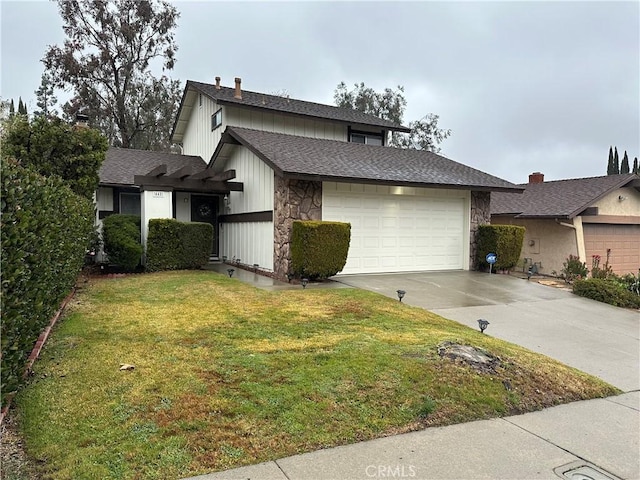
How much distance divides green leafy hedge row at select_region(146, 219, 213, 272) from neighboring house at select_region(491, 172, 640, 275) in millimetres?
11502

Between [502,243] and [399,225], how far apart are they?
3233 millimetres

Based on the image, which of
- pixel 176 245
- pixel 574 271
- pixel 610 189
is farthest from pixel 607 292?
pixel 176 245

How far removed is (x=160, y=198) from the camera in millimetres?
12328

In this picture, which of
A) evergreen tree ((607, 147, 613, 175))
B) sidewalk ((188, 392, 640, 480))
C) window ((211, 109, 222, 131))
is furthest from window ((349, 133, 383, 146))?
evergreen tree ((607, 147, 613, 175))

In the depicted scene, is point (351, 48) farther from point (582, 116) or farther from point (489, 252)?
point (582, 116)

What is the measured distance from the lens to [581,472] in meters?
3.01

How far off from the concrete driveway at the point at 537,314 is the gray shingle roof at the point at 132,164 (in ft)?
27.9

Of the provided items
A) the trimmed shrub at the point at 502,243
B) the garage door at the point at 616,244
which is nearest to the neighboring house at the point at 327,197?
the trimmed shrub at the point at 502,243

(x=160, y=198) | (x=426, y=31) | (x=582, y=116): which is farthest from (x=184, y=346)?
(x=582, y=116)

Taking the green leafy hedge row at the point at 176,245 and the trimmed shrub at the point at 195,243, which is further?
the trimmed shrub at the point at 195,243

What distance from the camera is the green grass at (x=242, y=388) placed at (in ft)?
9.71

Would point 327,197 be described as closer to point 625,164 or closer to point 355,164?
point 355,164

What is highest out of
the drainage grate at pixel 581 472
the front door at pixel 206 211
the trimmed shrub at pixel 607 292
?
the front door at pixel 206 211

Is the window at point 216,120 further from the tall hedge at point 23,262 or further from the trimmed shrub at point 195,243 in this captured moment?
the tall hedge at point 23,262
